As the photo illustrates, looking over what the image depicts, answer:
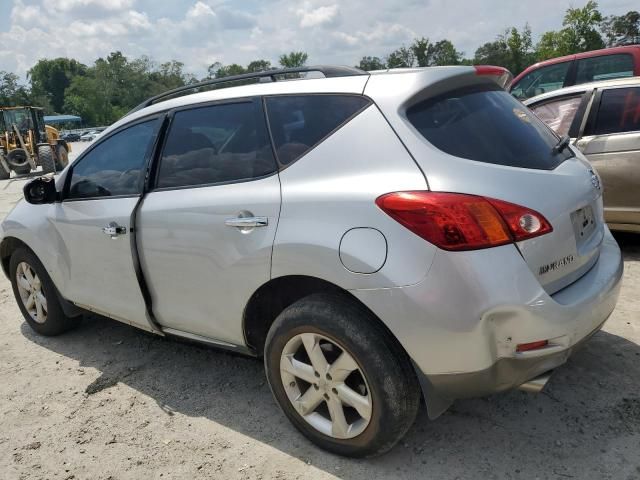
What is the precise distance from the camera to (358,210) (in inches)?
87.0

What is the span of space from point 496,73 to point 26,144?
2127 cm

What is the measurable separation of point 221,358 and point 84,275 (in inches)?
41.3

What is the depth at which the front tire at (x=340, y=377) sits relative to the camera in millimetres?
2248

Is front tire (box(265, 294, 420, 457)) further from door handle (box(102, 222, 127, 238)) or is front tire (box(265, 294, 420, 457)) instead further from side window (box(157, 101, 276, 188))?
door handle (box(102, 222, 127, 238))

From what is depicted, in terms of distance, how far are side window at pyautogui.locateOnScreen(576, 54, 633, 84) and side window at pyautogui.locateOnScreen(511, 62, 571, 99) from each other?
0.87 ft

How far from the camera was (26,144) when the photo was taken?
20.3 metres

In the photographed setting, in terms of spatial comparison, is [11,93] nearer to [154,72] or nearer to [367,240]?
[154,72]

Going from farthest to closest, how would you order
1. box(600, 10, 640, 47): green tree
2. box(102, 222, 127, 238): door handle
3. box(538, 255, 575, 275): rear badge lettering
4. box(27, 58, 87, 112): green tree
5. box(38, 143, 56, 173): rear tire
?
box(27, 58, 87, 112): green tree < box(600, 10, 640, 47): green tree < box(38, 143, 56, 173): rear tire < box(102, 222, 127, 238): door handle < box(538, 255, 575, 275): rear badge lettering

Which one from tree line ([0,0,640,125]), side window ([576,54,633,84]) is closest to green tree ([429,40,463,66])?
tree line ([0,0,640,125])

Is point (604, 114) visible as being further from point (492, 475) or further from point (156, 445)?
point (156, 445)

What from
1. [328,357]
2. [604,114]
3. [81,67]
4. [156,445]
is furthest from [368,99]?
[81,67]

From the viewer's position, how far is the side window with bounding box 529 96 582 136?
5270 millimetres

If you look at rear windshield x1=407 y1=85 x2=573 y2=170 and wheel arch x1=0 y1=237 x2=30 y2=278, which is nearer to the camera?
rear windshield x1=407 y1=85 x2=573 y2=170

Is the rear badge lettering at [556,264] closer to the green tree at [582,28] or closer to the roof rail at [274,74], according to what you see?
the roof rail at [274,74]
